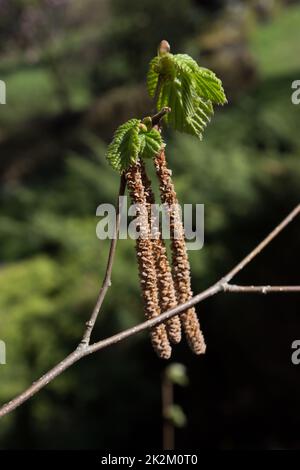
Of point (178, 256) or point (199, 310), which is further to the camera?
point (199, 310)

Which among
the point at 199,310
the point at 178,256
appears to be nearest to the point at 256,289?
the point at 178,256

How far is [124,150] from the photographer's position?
0.88 metres

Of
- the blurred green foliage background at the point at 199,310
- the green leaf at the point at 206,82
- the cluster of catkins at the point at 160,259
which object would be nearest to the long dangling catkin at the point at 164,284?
the cluster of catkins at the point at 160,259

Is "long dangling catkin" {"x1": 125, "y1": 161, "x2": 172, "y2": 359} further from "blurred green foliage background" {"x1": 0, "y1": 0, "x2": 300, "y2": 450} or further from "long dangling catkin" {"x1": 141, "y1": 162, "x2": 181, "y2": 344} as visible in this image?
"blurred green foliage background" {"x1": 0, "y1": 0, "x2": 300, "y2": 450}

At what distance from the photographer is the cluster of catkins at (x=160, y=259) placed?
0.85 m

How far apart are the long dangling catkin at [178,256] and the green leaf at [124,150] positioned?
0.03 metres

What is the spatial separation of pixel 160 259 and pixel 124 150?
0.42 feet

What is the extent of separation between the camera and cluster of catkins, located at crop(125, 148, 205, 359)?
846 mm

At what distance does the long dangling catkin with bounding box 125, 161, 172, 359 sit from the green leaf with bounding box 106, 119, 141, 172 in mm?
11

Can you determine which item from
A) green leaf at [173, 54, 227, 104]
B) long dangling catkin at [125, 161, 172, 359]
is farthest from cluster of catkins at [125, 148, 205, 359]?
green leaf at [173, 54, 227, 104]

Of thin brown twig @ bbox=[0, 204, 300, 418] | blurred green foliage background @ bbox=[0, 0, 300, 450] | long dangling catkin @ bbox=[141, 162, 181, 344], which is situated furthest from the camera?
blurred green foliage background @ bbox=[0, 0, 300, 450]

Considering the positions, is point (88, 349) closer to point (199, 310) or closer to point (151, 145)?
point (151, 145)

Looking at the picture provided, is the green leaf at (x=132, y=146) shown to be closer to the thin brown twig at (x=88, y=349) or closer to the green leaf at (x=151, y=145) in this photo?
the green leaf at (x=151, y=145)

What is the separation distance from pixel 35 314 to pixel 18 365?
0.58 metres
